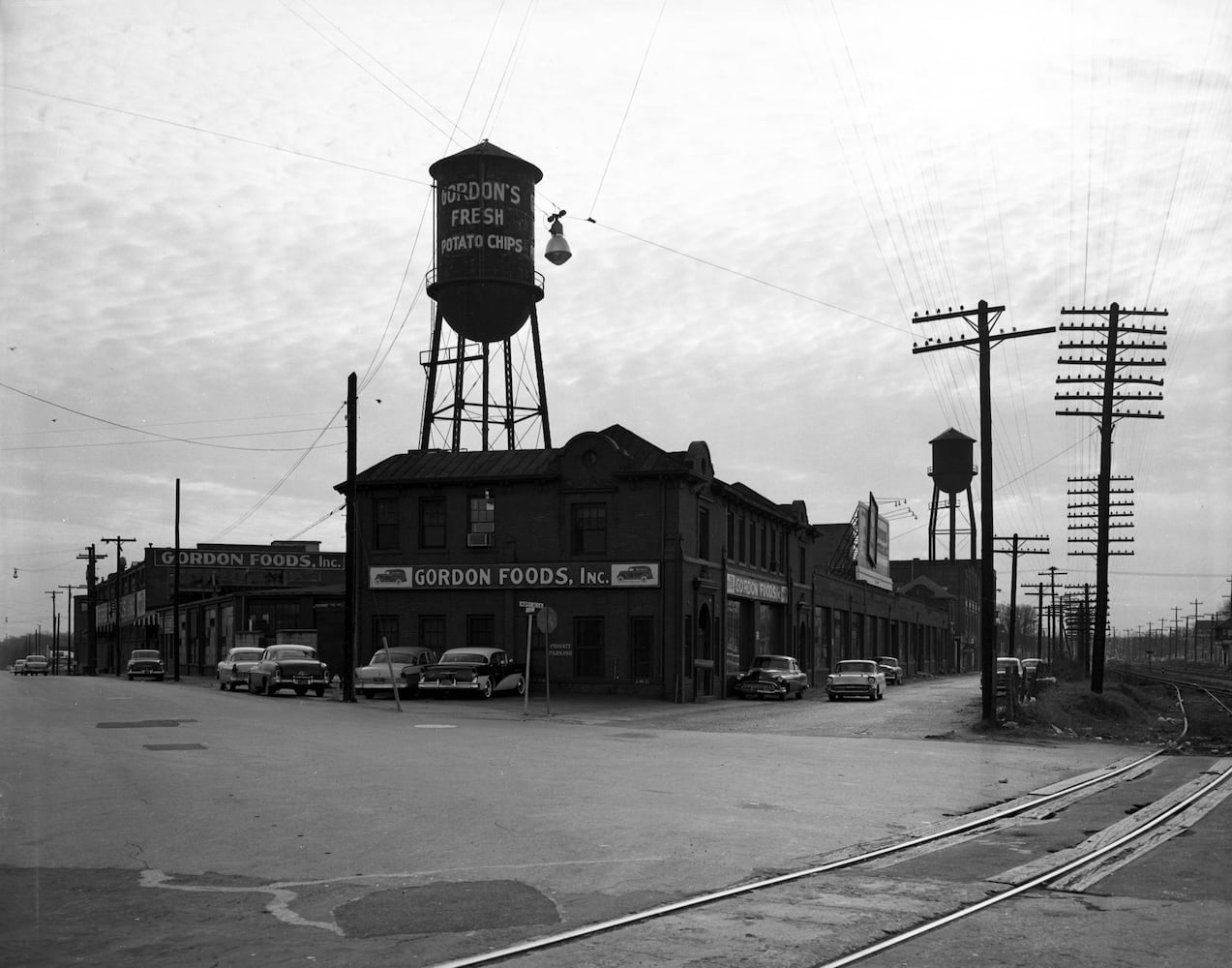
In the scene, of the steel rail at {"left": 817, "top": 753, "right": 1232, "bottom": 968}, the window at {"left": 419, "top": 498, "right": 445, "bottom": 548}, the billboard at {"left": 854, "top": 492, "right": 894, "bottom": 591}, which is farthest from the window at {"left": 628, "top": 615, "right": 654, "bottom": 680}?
the billboard at {"left": 854, "top": 492, "right": 894, "bottom": 591}

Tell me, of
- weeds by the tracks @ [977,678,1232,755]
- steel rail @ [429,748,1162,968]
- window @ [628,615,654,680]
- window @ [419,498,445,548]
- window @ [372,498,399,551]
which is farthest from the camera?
window @ [372,498,399,551]

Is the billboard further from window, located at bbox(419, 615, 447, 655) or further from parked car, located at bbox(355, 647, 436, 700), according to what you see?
parked car, located at bbox(355, 647, 436, 700)

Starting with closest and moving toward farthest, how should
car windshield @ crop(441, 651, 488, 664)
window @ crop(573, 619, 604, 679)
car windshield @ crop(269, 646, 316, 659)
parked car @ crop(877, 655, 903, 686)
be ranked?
1. car windshield @ crop(441, 651, 488, 664)
2. car windshield @ crop(269, 646, 316, 659)
3. window @ crop(573, 619, 604, 679)
4. parked car @ crop(877, 655, 903, 686)

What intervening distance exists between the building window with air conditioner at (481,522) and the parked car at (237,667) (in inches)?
315

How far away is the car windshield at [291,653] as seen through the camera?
39344 millimetres

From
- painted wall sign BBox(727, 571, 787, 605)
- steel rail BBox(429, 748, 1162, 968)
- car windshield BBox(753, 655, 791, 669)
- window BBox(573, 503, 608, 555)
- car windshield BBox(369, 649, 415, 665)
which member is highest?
window BBox(573, 503, 608, 555)

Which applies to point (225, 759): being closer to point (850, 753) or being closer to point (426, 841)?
point (426, 841)

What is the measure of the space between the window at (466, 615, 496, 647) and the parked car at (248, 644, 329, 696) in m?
5.42

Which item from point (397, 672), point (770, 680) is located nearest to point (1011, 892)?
point (397, 672)

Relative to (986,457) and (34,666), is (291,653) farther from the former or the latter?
(34,666)

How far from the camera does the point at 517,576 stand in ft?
137

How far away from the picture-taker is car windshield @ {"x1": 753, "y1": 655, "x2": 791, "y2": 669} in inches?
1700

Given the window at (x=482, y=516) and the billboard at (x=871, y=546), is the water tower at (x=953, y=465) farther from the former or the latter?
the window at (x=482, y=516)

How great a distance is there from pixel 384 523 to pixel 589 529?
7853mm
